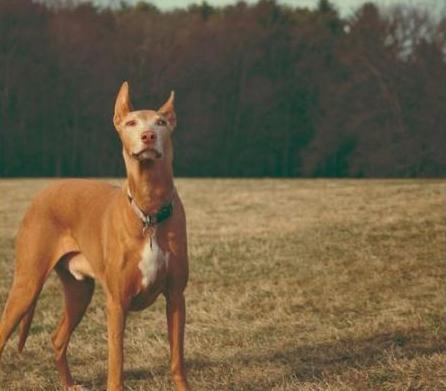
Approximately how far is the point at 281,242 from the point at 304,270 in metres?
2.28

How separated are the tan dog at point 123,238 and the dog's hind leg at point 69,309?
0.27 metres

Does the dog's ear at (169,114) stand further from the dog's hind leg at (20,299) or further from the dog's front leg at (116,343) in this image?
the dog's hind leg at (20,299)

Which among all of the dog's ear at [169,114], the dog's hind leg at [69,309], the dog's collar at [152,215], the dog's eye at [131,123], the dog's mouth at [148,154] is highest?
the dog's ear at [169,114]

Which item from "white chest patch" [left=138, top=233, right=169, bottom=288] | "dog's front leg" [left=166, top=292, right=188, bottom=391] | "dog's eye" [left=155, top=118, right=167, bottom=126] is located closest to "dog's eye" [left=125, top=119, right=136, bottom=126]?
"dog's eye" [left=155, top=118, right=167, bottom=126]

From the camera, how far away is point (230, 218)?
1555 centimetres

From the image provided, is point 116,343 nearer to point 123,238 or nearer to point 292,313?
point 123,238

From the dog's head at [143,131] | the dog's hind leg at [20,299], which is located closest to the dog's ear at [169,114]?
the dog's head at [143,131]

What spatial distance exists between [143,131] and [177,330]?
3.98ft

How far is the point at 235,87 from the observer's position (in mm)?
36719

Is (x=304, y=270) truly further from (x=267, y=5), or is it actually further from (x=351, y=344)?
(x=267, y=5)

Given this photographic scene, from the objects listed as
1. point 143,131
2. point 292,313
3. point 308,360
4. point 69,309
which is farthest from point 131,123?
point 292,313

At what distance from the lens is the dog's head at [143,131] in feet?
13.0

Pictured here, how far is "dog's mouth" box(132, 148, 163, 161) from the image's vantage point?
3.95 meters

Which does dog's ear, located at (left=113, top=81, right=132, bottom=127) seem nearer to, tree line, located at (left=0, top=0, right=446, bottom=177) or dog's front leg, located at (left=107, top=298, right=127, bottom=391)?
dog's front leg, located at (left=107, top=298, right=127, bottom=391)
